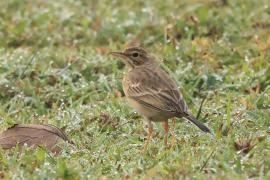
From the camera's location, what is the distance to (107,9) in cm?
1284

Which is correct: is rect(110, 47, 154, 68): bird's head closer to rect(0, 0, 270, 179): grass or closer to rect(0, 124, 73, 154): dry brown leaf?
rect(0, 0, 270, 179): grass

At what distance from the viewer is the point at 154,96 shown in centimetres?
782

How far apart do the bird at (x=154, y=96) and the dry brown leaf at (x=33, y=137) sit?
28.5 inches

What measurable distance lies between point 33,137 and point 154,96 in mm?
1134

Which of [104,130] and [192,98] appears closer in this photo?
[104,130]

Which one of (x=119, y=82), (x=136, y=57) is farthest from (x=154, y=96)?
(x=119, y=82)

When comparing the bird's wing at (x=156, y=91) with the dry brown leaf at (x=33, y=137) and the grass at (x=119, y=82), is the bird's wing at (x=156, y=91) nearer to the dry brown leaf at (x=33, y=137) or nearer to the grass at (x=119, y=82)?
the grass at (x=119, y=82)

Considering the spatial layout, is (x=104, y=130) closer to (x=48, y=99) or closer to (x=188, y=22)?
(x=48, y=99)

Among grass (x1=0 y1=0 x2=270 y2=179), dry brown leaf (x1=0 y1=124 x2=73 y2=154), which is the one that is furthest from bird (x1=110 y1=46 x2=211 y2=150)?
dry brown leaf (x1=0 y1=124 x2=73 y2=154)

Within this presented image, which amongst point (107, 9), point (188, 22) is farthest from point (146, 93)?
point (107, 9)

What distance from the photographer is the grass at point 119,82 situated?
6.79m

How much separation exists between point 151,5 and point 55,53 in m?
2.69

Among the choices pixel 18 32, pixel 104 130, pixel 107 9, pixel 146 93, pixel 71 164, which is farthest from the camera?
pixel 107 9

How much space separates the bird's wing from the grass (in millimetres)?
311
